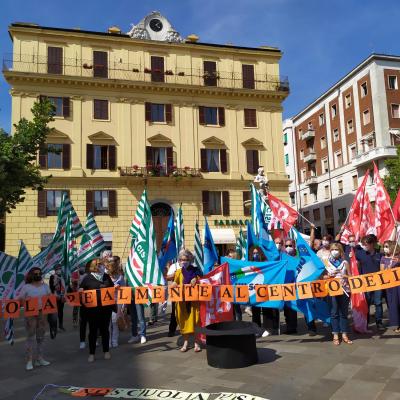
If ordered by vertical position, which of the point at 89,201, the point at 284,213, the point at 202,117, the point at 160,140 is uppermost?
the point at 202,117

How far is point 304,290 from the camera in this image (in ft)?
28.2

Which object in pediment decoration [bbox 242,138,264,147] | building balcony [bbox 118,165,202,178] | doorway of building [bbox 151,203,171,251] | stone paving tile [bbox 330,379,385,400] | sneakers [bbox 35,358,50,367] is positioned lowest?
stone paving tile [bbox 330,379,385,400]

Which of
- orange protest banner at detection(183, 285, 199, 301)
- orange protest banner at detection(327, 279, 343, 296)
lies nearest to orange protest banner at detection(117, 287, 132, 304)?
orange protest banner at detection(183, 285, 199, 301)

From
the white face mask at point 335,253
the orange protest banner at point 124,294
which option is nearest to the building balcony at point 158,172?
the orange protest banner at point 124,294

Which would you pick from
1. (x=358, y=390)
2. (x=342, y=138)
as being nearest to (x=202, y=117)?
(x=342, y=138)

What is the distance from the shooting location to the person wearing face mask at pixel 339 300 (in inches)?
328

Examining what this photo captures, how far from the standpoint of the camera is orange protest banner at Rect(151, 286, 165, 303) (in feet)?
29.2

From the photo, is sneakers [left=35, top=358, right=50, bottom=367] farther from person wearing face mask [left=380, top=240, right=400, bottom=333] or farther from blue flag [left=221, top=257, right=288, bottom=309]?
person wearing face mask [left=380, top=240, right=400, bottom=333]

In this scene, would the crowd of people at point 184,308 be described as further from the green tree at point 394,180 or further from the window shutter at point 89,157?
the green tree at point 394,180

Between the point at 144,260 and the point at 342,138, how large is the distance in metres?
40.7

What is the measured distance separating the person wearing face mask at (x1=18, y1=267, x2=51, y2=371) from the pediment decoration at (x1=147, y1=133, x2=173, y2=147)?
2570 centimetres

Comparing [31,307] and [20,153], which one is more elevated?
[20,153]

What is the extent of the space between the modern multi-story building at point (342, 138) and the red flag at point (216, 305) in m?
33.4

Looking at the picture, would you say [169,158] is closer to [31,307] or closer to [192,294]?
[192,294]
